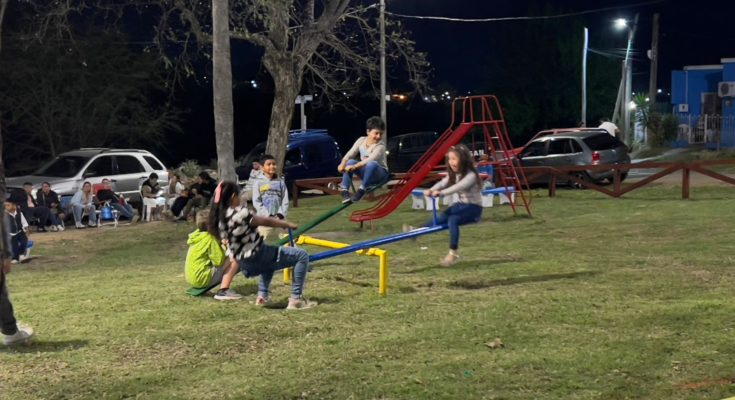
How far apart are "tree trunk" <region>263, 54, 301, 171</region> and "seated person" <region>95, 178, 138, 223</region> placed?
11.6 ft

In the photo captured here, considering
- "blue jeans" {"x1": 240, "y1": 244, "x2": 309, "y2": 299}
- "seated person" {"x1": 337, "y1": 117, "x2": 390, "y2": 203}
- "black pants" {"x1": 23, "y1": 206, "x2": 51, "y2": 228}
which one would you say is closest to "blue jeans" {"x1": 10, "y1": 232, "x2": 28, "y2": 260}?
"black pants" {"x1": 23, "y1": 206, "x2": 51, "y2": 228}

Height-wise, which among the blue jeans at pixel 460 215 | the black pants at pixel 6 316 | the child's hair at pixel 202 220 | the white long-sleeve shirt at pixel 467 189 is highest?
the white long-sleeve shirt at pixel 467 189

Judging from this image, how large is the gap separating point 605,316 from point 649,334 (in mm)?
743

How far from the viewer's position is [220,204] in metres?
8.84

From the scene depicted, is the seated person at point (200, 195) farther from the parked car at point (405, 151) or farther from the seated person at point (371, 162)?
the parked car at point (405, 151)

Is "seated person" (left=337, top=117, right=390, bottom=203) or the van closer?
"seated person" (left=337, top=117, right=390, bottom=203)

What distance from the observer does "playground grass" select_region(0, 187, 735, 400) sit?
6277 mm

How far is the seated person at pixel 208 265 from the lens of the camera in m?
9.48

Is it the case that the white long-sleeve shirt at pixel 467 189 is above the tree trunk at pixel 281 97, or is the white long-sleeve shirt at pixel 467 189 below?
below

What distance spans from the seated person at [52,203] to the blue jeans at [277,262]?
35.8ft

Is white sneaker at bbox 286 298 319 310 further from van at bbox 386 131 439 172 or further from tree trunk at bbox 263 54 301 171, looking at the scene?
van at bbox 386 131 439 172

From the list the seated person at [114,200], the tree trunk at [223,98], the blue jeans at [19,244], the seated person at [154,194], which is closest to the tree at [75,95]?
the seated person at [154,194]

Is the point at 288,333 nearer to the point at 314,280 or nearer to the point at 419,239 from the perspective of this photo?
the point at 314,280

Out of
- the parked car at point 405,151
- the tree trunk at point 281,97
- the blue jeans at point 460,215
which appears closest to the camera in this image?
the blue jeans at point 460,215
